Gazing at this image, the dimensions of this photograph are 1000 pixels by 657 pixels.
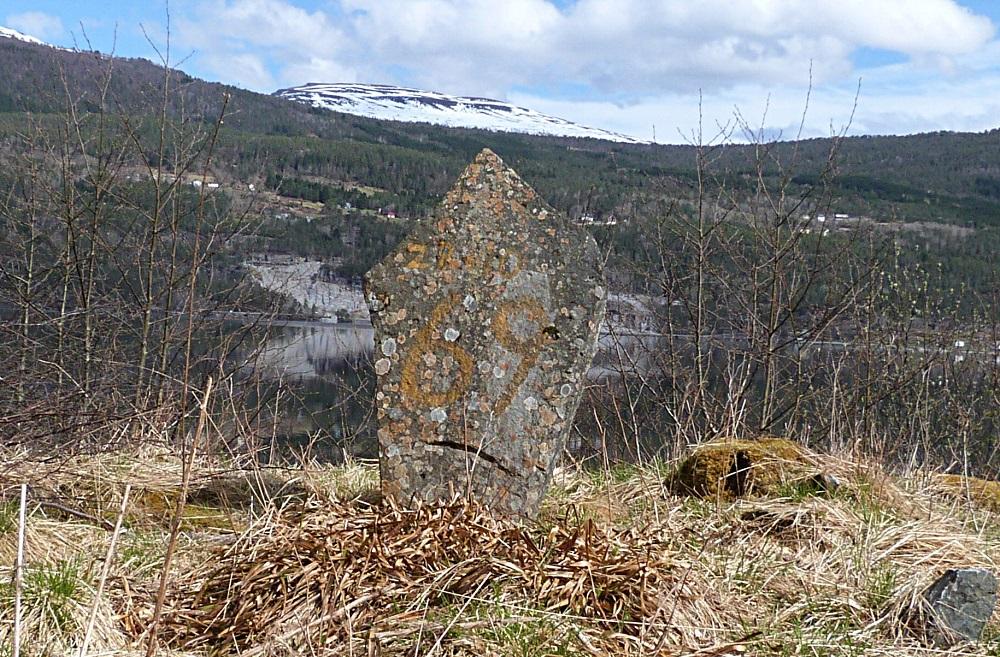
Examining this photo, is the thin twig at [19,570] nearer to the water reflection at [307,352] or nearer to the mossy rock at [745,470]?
the mossy rock at [745,470]

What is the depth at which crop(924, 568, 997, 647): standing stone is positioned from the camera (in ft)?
10.2

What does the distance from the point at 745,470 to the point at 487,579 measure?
2.01 metres

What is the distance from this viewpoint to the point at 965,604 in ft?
10.2

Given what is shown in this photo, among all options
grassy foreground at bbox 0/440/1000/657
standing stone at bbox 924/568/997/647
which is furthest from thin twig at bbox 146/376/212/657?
standing stone at bbox 924/568/997/647

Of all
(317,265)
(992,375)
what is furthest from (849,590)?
(317,265)

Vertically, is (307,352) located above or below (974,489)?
below

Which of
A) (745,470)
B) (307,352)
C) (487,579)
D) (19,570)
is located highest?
(19,570)

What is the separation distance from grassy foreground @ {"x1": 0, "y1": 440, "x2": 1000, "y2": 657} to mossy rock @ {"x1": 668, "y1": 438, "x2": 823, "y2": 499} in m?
0.29

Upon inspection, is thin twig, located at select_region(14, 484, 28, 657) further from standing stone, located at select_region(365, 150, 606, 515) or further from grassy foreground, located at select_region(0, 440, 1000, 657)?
standing stone, located at select_region(365, 150, 606, 515)

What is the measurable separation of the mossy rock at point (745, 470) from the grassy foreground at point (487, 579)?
11.6 inches

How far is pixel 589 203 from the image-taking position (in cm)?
959

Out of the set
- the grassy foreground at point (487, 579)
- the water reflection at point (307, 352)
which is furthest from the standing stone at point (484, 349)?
the water reflection at point (307, 352)

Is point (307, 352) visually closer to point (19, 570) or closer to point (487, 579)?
point (487, 579)

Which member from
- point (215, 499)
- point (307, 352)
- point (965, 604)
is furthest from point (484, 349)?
point (307, 352)
